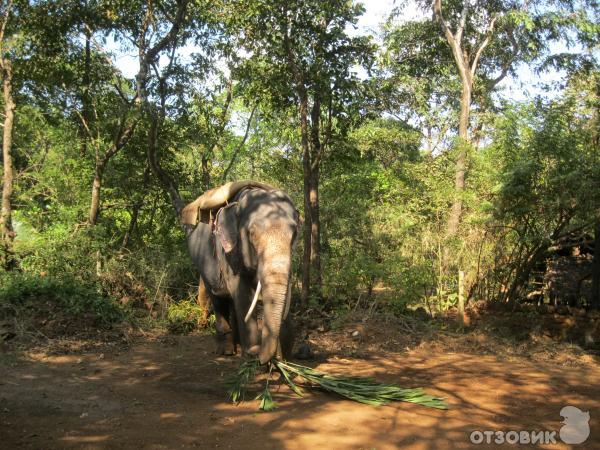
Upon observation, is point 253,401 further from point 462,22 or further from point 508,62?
point 508,62

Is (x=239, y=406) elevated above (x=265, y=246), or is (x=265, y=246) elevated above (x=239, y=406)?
(x=265, y=246)

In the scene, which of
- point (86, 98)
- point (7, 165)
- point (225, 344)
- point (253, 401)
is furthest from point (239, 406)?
point (86, 98)

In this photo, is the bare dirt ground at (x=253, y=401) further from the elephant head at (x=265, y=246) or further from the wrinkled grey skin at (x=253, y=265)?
the elephant head at (x=265, y=246)

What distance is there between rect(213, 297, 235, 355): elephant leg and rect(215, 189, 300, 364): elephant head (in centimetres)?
158

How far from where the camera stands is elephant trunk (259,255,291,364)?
6242 millimetres

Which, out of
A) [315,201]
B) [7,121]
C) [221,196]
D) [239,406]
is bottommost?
[239,406]

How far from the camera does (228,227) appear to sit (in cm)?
739

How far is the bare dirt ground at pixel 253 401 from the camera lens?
16.3ft

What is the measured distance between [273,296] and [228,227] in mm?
1480

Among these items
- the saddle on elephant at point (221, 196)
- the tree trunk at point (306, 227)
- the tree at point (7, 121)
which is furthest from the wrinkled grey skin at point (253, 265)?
the tree at point (7, 121)

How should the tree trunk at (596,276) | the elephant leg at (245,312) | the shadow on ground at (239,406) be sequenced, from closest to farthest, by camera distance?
1. the shadow on ground at (239,406)
2. the elephant leg at (245,312)
3. the tree trunk at (596,276)

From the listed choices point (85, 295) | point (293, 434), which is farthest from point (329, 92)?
point (293, 434)

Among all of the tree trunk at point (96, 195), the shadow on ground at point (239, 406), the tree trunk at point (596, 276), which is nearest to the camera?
the shadow on ground at point (239, 406)

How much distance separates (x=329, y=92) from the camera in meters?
11.4
